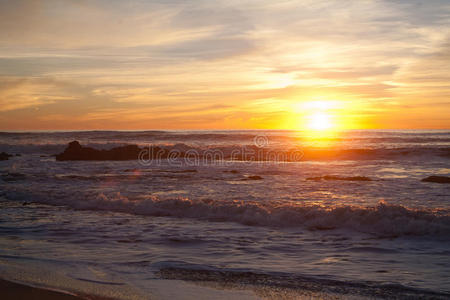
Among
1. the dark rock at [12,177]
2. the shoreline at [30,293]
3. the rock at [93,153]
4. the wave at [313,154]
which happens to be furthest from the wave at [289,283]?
the rock at [93,153]

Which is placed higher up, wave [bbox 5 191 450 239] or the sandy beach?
wave [bbox 5 191 450 239]

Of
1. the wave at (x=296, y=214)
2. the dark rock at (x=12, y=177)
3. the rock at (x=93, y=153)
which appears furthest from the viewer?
the rock at (x=93, y=153)

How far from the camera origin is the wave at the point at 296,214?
8.09 meters

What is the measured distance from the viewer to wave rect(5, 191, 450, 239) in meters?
8.09

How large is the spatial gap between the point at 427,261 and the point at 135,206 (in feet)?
23.7

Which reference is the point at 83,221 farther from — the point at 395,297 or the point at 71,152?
the point at 71,152

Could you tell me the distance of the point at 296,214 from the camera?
9.16m

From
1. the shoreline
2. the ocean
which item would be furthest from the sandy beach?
the ocean

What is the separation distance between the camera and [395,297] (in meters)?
4.73

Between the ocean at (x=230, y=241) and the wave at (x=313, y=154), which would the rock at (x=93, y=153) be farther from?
the ocean at (x=230, y=241)

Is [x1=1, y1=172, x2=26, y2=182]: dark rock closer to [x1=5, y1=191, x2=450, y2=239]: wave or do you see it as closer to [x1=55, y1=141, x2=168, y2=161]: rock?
[x1=5, y1=191, x2=450, y2=239]: wave

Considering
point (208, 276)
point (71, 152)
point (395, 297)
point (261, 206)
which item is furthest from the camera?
point (71, 152)

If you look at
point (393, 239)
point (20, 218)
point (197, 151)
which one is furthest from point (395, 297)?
point (197, 151)

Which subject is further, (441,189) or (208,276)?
(441,189)
